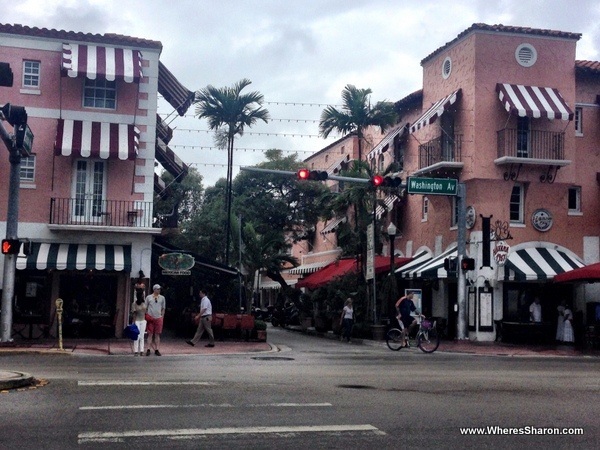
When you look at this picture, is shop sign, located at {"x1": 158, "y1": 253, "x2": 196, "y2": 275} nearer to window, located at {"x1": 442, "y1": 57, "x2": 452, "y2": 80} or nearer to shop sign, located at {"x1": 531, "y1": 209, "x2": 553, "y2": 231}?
shop sign, located at {"x1": 531, "y1": 209, "x2": 553, "y2": 231}

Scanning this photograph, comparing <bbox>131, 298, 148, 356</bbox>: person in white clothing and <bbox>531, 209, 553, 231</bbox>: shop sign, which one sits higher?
<bbox>531, 209, 553, 231</bbox>: shop sign

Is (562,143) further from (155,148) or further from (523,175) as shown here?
(155,148)

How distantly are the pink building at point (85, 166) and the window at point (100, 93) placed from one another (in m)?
0.03

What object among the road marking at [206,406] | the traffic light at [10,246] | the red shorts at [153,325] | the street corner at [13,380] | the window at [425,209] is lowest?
the road marking at [206,406]

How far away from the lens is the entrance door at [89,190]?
87.9 ft

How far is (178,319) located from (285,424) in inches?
993

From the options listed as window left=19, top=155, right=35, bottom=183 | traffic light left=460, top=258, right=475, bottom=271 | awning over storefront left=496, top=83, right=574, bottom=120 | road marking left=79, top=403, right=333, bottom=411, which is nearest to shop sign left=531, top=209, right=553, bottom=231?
awning over storefront left=496, top=83, right=574, bottom=120

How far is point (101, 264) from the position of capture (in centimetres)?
2544

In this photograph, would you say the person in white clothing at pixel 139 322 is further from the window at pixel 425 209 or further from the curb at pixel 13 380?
the window at pixel 425 209

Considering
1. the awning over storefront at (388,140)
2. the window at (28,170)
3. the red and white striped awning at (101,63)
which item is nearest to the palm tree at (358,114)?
the awning over storefront at (388,140)

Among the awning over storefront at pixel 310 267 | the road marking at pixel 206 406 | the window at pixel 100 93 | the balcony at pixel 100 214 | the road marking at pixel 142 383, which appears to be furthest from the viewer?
the awning over storefront at pixel 310 267

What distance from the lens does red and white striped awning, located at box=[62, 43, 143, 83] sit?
25.8m

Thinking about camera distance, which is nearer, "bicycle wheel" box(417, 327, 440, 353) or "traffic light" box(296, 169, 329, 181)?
"traffic light" box(296, 169, 329, 181)

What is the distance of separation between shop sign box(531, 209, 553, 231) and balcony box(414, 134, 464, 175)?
3.35 metres
